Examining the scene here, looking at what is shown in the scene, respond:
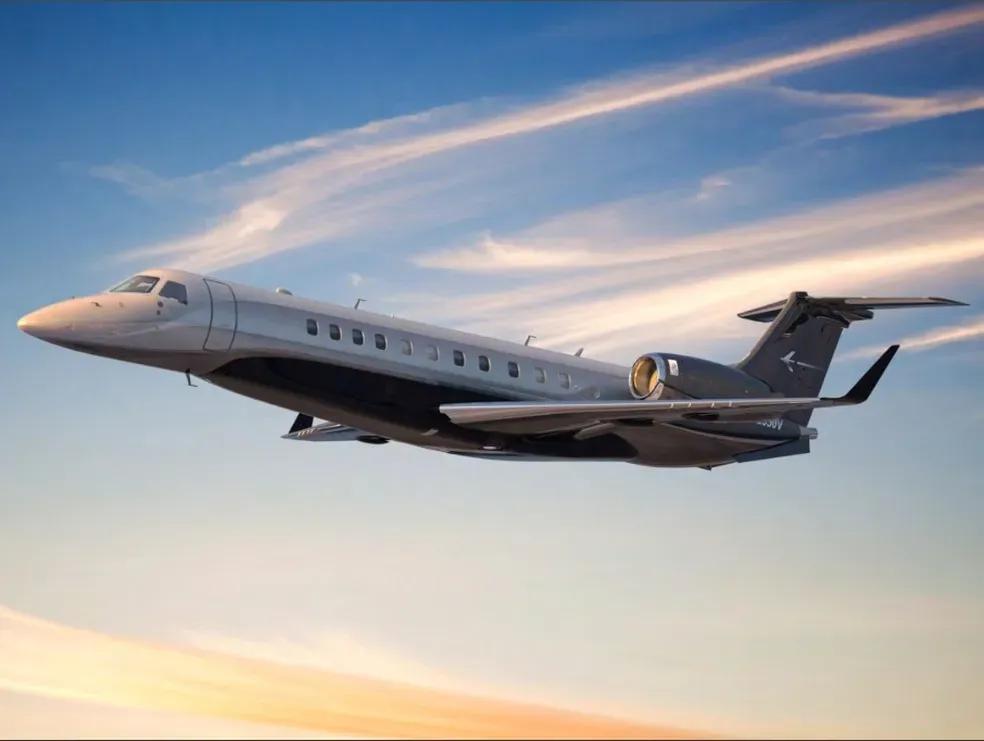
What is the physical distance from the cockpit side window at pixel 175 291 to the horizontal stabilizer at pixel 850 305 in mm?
17328

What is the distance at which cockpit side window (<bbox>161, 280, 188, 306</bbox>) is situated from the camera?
1200 inches

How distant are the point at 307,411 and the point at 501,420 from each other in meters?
4.53

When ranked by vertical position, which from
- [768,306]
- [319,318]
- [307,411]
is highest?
[768,306]

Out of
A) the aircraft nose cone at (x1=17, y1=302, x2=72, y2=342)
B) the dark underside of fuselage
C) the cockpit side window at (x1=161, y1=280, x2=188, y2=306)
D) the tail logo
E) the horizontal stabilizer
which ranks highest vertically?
the horizontal stabilizer

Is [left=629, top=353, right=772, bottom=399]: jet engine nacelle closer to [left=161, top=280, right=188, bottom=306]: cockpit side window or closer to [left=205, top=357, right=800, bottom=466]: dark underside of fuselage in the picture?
[left=205, top=357, right=800, bottom=466]: dark underside of fuselage

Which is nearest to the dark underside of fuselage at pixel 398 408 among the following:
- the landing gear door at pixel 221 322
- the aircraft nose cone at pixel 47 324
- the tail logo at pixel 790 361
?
the landing gear door at pixel 221 322

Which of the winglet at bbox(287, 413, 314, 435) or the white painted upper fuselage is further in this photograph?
the winglet at bbox(287, 413, 314, 435)

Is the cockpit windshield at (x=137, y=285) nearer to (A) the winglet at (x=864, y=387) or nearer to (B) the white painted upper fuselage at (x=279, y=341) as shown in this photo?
(B) the white painted upper fuselage at (x=279, y=341)

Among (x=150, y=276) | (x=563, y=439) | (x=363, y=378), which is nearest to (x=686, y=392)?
(x=563, y=439)

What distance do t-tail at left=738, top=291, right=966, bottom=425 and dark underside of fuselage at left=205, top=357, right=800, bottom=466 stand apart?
374cm

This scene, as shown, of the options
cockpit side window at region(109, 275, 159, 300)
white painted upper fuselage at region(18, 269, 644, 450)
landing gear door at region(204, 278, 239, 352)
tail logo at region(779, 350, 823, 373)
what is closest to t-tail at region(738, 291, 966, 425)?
tail logo at region(779, 350, 823, 373)

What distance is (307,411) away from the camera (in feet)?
104

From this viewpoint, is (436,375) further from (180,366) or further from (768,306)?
(768,306)

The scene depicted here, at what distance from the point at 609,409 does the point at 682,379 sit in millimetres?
2693
